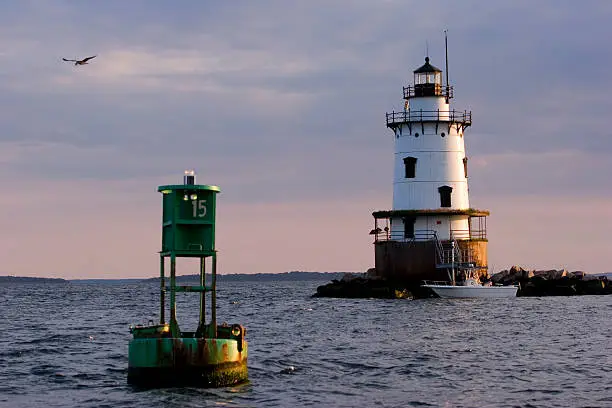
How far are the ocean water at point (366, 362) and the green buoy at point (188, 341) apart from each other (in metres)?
0.38

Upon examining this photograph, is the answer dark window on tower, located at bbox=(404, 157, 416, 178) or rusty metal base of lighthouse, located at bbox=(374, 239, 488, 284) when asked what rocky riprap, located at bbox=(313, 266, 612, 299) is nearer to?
rusty metal base of lighthouse, located at bbox=(374, 239, 488, 284)

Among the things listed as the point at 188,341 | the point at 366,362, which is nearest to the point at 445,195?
the point at 366,362

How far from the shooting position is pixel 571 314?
56406 mm

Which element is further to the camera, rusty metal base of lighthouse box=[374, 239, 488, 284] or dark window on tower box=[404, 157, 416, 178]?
dark window on tower box=[404, 157, 416, 178]

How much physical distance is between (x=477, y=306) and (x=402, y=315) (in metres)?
8.91

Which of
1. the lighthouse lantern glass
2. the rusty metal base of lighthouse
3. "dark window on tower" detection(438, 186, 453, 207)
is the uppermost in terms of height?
the lighthouse lantern glass

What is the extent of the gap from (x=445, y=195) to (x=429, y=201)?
1188 mm

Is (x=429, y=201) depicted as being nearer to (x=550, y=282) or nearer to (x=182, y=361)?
(x=550, y=282)

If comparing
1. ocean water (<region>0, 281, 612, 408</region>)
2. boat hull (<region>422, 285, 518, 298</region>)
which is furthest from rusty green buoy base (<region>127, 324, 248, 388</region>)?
boat hull (<region>422, 285, 518, 298</region>)

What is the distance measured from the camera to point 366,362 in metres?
33.9

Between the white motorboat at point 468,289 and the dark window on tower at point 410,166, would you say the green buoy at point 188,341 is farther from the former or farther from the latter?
the dark window on tower at point 410,166

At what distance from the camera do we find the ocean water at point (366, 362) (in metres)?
26.4

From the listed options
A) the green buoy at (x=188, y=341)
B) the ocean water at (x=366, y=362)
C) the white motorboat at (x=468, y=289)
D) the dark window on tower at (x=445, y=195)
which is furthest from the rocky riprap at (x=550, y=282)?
the green buoy at (x=188, y=341)

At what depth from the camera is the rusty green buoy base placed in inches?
1022
